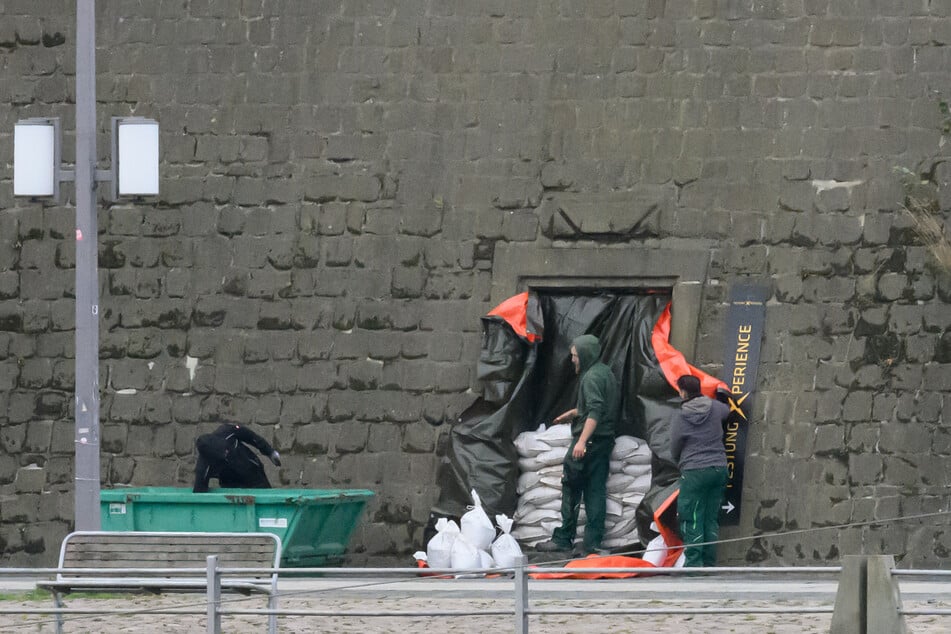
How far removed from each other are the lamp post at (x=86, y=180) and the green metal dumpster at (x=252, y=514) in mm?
1887

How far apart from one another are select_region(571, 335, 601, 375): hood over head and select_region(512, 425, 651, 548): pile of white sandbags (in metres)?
0.73

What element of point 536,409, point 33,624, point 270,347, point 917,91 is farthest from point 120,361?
point 917,91

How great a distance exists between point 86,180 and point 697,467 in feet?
17.0

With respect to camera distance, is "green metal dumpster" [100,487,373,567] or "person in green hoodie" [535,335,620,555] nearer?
"green metal dumpster" [100,487,373,567]

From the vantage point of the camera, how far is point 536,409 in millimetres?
15367

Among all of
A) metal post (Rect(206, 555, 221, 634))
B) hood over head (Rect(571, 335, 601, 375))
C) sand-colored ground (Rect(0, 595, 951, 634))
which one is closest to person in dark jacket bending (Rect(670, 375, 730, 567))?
hood over head (Rect(571, 335, 601, 375))


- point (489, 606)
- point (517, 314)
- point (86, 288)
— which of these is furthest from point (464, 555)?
point (86, 288)

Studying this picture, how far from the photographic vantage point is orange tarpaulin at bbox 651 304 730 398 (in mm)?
14688

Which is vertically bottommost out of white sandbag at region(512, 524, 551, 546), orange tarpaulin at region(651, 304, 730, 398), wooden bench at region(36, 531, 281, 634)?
white sandbag at region(512, 524, 551, 546)

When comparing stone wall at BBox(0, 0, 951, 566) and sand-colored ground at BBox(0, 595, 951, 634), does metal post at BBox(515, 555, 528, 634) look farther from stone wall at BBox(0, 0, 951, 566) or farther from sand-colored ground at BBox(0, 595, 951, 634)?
stone wall at BBox(0, 0, 951, 566)

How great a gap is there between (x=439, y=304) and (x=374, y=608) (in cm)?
429

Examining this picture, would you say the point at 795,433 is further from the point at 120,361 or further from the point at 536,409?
the point at 120,361

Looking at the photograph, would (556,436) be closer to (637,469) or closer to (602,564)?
(637,469)

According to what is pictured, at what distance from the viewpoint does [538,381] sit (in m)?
15.3
